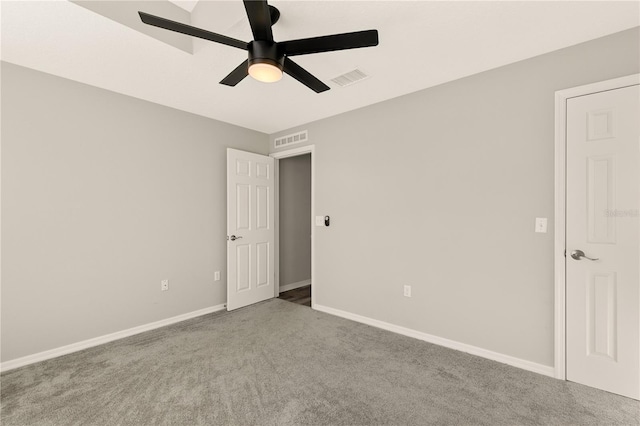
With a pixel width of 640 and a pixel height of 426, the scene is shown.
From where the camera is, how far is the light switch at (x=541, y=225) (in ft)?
7.64

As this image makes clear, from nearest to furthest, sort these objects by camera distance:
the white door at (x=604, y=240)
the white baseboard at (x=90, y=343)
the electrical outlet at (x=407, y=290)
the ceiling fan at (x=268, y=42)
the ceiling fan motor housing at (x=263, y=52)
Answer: the ceiling fan at (x=268, y=42) < the ceiling fan motor housing at (x=263, y=52) < the white door at (x=604, y=240) < the white baseboard at (x=90, y=343) < the electrical outlet at (x=407, y=290)

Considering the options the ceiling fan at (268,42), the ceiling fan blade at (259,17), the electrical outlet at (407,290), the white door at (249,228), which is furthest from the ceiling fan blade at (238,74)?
the electrical outlet at (407,290)

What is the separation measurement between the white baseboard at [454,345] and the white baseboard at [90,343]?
1.80 metres

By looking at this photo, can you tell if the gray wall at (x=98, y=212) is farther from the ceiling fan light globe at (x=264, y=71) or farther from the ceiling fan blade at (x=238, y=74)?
the ceiling fan light globe at (x=264, y=71)

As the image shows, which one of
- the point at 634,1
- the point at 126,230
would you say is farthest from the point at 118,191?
the point at 634,1

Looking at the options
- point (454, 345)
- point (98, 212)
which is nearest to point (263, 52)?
point (98, 212)

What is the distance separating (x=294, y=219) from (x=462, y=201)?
2.88 meters

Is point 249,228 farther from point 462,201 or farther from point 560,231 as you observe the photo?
point 560,231

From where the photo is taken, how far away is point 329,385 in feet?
7.12

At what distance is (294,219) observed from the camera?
4.98 metres

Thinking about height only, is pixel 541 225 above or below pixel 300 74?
below

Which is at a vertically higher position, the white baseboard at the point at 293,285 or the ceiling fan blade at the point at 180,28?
the ceiling fan blade at the point at 180,28

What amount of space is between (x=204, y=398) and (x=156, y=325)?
163 cm

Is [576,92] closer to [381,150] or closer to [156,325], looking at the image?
[381,150]
